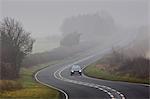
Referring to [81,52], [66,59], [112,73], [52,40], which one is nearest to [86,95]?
[112,73]

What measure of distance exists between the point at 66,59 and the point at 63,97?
69906 millimetres

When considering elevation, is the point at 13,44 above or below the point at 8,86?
above

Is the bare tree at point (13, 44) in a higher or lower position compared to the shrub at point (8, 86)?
higher

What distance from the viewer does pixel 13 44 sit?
67062 millimetres

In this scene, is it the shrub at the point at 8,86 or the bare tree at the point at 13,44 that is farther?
the bare tree at the point at 13,44

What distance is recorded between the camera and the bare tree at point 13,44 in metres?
64.9

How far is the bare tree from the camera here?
64938 millimetres

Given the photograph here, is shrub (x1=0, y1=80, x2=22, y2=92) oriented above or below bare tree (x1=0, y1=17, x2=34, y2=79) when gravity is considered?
below

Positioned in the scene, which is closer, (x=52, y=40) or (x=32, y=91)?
(x=32, y=91)

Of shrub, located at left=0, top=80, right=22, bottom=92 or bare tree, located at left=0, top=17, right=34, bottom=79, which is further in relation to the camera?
bare tree, located at left=0, top=17, right=34, bottom=79

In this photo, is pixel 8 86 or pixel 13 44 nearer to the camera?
pixel 8 86

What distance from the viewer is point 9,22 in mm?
71188

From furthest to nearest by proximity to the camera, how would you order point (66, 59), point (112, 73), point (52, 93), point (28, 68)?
point (66, 59), point (28, 68), point (112, 73), point (52, 93)

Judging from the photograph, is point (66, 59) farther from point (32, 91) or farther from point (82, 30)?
point (82, 30)
